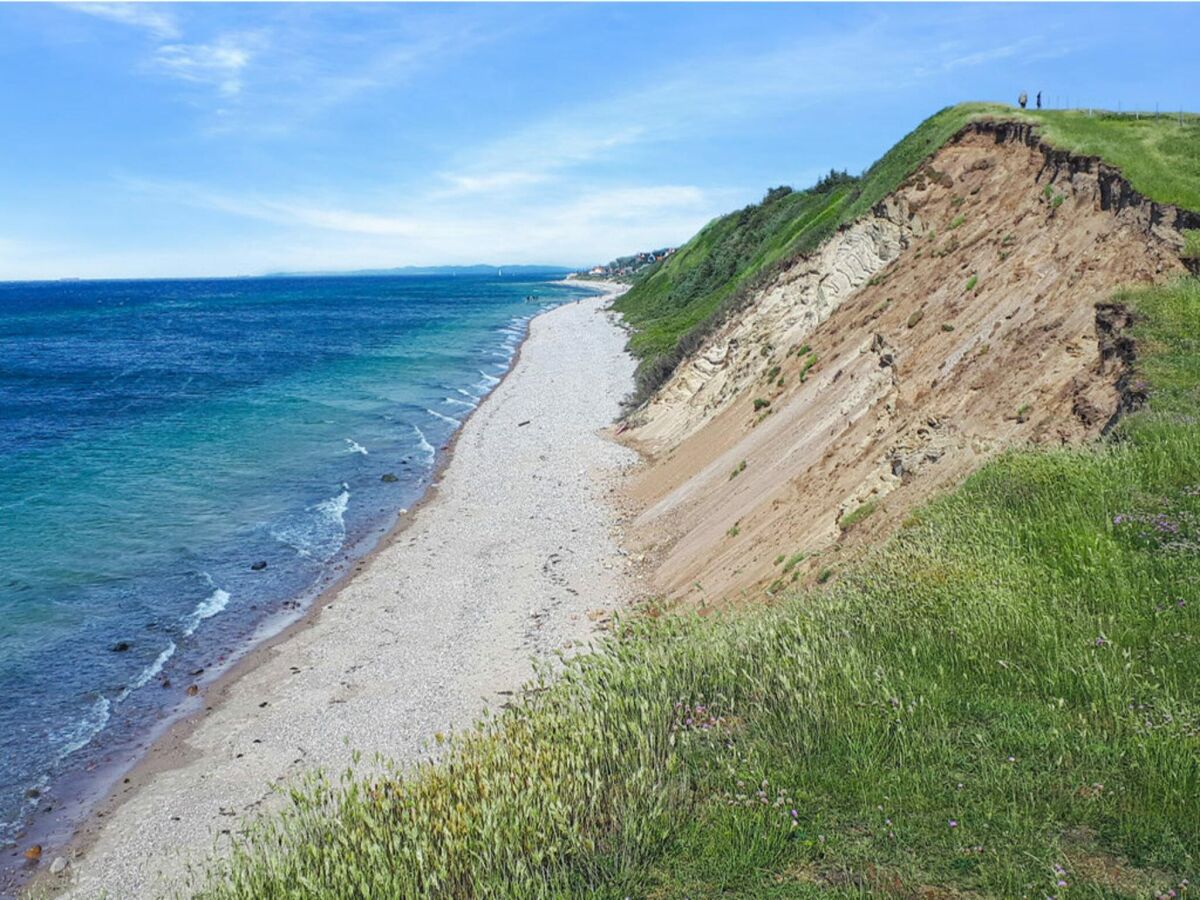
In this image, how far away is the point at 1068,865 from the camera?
19.2 feet

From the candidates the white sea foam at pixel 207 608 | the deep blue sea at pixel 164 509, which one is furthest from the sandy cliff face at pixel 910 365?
the white sea foam at pixel 207 608

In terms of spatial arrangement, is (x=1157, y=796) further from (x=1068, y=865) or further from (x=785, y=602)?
(x=785, y=602)

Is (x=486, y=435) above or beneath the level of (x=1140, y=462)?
beneath

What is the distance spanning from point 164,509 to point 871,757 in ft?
111

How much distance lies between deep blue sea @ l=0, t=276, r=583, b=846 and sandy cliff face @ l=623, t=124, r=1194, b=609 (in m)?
12.9

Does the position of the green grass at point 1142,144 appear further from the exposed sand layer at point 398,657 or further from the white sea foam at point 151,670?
the white sea foam at point 151,670

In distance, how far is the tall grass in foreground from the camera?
20.7 ft

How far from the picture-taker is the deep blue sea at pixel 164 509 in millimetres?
19562

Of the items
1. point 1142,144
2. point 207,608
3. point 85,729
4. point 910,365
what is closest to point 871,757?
point 910,365

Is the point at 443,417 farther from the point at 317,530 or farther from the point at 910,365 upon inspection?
the point at 910,365

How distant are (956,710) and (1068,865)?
210 cm

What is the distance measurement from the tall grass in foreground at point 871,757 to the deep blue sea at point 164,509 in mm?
12548

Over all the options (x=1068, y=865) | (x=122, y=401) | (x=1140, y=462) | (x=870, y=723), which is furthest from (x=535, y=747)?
(x=122, y=401)

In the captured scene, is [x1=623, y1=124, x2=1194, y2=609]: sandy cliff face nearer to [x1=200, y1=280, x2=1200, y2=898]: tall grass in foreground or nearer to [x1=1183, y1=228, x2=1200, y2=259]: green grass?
[x1=1183, y1=228, x2=1200, y2=259]: green grass
